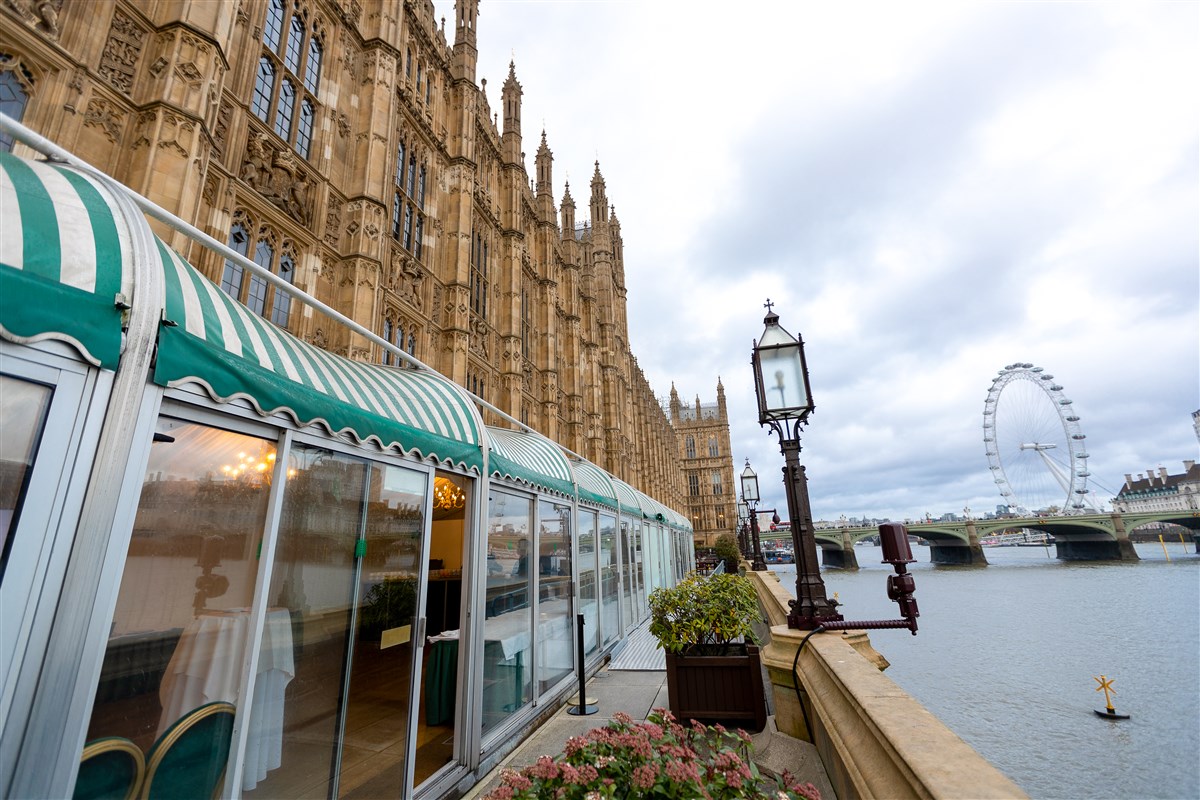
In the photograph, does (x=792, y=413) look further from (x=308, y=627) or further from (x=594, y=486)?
(x=594, y=486)

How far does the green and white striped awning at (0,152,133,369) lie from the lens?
2.16 metres

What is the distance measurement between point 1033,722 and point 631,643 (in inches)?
542

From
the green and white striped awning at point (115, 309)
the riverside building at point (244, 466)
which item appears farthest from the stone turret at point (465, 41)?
the green and white striped awning at point (115, 309)

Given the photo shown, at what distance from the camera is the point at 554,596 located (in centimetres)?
805

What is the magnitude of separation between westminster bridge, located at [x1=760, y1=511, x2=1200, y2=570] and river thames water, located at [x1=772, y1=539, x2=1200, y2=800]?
Answer: 27.4m

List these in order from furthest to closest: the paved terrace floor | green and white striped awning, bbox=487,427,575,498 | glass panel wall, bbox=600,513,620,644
Result: glass panel wall, bbox=600,513,620,644 → green and white striped awning, bbox=487,427,575,498 → the paved terrace floor

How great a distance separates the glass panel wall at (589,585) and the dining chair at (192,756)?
6.81 metres

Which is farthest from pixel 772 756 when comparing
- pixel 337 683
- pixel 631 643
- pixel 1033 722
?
pixel 1033 722

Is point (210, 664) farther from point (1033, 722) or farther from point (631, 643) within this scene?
point (1033, 722)

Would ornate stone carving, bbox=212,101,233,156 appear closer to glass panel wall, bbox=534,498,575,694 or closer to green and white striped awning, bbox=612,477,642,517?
glass panel wall, bbox=534,498,575,694

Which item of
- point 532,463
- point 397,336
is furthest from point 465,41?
point 532,463

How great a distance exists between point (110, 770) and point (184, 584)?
915mm

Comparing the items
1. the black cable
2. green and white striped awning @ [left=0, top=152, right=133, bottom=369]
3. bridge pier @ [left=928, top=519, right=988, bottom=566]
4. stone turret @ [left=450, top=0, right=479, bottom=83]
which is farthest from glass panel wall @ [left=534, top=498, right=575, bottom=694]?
bridge pier @ [left=928, top=519, right=988, bottom=566]

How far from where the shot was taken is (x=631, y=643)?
12031mm
